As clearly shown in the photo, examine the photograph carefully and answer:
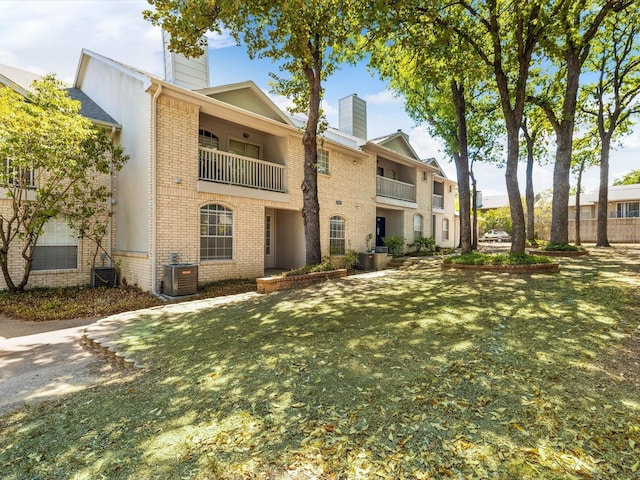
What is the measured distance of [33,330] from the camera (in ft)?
20.7

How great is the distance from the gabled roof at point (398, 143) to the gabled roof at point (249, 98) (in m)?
7.74

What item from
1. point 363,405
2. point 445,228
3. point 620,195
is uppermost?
point 620,195

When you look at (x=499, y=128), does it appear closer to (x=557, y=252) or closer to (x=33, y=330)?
(x=557, y=252)

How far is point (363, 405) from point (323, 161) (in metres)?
12.5

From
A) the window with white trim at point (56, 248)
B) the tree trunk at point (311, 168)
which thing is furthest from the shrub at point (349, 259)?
the window with white trim at point (56, 248)

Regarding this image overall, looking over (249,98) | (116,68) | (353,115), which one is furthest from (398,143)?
(116,68)

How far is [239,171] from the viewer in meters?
11.3

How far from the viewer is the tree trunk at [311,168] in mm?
10305

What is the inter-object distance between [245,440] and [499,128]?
23442 millimetres

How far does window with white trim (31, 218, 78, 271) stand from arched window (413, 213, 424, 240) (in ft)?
55.7

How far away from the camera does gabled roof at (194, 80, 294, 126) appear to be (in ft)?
38.7

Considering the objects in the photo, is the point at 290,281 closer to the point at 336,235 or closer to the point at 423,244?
the point at 336,235

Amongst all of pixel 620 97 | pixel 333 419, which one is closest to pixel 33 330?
pixel 333 419

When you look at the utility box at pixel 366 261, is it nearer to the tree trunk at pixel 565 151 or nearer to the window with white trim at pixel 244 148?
the window with white trim at pixel 244 148
